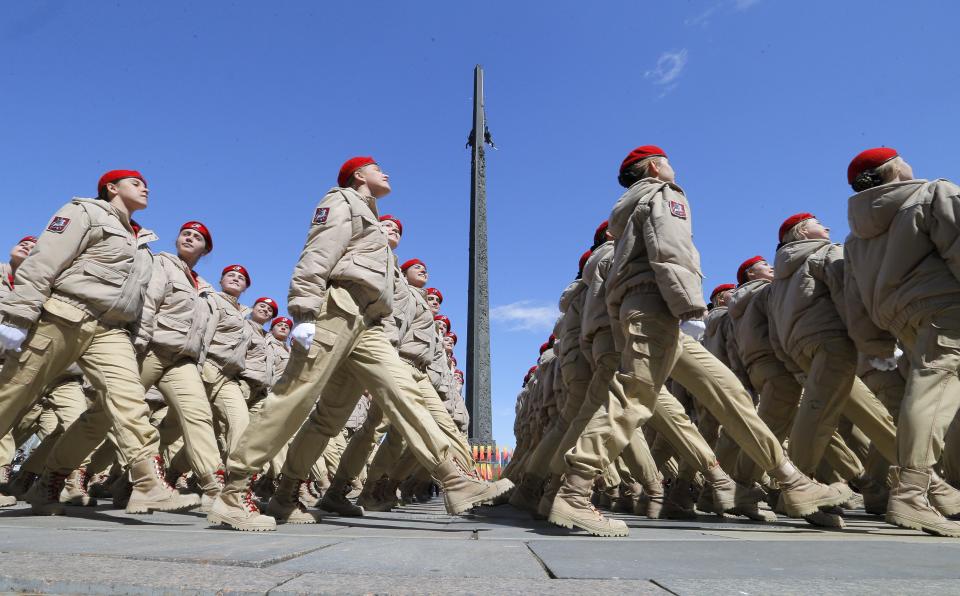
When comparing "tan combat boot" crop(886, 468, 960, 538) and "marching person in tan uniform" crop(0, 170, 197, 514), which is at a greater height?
"marching person in tan uniform" crop(0, 170, 197, 514)

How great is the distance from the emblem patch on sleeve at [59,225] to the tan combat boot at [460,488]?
2.69 m

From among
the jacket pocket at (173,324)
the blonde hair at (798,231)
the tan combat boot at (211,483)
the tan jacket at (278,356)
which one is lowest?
the tan combat boot at (211,483)

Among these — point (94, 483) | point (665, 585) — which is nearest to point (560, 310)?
point (665, 585)

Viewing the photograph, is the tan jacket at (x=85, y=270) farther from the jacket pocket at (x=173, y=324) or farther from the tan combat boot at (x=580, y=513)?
the tan combat boot at (x=580, y=513)

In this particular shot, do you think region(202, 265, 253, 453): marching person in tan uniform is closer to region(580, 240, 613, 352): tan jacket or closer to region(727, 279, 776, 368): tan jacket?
region(580, 240, 613, 352): tan jacket

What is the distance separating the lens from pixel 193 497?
443 centimetres

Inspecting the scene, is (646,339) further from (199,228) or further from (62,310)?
(199,228)

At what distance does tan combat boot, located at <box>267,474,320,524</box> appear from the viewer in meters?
4.29

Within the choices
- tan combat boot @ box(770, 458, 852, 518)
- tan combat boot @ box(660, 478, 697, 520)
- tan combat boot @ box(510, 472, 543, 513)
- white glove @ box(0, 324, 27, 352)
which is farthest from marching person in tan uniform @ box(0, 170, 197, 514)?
tan combat boot @ box(770, 458, 852, 518)

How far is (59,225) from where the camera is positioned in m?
4.15

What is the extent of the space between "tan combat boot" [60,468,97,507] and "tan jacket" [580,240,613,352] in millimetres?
4265

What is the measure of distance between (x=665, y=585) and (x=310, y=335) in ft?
8.08

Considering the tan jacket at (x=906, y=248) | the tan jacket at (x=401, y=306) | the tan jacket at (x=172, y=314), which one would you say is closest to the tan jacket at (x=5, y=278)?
the tan jacket at (x=172, y=314)

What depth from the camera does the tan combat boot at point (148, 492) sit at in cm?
403
